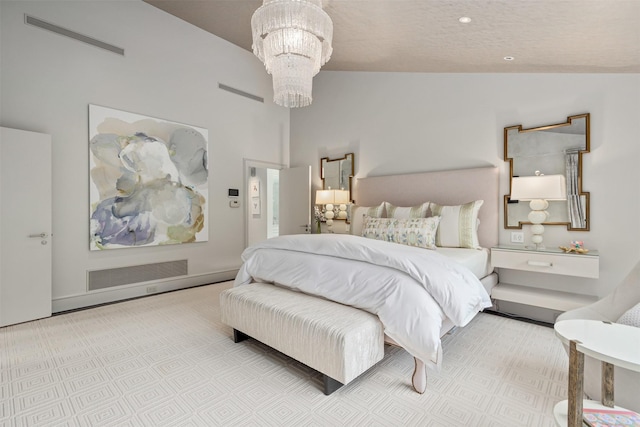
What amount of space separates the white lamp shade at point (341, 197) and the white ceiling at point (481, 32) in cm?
186

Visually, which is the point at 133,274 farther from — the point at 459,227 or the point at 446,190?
the point at 446,190

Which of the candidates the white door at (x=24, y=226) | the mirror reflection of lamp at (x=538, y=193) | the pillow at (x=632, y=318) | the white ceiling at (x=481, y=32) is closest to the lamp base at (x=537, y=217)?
the mirror reflection of lamp at (x=538, y=193)

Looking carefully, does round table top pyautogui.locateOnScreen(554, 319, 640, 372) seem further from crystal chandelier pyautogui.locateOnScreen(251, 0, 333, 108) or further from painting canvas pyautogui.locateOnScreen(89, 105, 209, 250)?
painting canvas pyautogui.locateOnScreen(89, 105, 209, 250)

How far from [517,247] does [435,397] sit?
6.75ft

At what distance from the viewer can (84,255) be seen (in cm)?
346

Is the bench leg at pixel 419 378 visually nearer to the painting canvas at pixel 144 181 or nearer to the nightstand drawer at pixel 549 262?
the nightstand drawer at pixel 549 262

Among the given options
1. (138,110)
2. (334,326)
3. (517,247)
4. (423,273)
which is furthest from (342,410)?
(138,110)

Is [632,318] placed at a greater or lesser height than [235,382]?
greater

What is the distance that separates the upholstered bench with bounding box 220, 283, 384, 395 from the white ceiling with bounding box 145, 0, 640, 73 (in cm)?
247

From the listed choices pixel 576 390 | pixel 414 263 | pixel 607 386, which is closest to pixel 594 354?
pixel 576 390

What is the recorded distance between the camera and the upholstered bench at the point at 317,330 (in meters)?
1.78

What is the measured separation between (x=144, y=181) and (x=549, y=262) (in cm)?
458

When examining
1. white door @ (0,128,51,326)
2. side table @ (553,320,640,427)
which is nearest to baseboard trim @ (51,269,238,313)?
white door @ (0,128,51,326)

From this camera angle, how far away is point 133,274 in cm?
384
